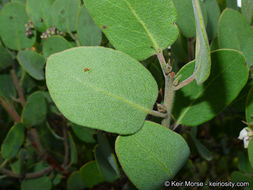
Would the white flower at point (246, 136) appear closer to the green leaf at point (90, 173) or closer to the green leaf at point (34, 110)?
the green leaf at point (90, 173)

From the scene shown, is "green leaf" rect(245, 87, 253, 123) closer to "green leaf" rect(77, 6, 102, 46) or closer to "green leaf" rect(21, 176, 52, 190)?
"green leaf" rect(77, 6, 102, 46)

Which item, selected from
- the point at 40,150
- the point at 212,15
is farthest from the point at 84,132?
the point at 212,15

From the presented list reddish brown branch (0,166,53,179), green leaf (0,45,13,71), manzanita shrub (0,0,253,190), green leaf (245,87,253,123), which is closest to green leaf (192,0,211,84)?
manzanita shrub (0,0,253,190)

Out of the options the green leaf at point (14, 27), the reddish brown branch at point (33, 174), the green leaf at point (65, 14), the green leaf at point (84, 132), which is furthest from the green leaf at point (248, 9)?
the reddish brown branch at point (33, 174)

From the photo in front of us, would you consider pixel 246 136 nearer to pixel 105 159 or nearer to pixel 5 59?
pixel 105 159

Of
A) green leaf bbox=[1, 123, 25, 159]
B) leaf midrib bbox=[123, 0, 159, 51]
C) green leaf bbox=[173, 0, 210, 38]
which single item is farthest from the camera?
green leaf bbox=[1, 123, 25, 159]

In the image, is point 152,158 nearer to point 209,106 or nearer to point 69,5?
point 209,106
